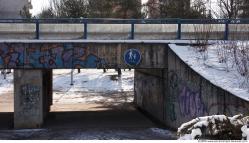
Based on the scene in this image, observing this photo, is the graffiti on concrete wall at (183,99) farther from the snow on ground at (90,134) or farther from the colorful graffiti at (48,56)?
the colorful graffiti at (48,56)

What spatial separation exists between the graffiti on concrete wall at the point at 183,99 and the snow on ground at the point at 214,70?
795 millimetres

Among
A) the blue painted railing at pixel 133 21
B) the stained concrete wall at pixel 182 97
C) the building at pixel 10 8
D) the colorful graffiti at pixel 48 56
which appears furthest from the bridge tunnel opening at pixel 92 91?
the building at pixel 10 8

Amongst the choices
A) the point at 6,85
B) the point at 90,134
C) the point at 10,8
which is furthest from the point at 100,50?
the point at 10,8

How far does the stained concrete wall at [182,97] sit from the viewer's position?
14039 mm

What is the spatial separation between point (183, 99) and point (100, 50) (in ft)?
14.4

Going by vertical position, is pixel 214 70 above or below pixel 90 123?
above

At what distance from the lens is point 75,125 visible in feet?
65.2

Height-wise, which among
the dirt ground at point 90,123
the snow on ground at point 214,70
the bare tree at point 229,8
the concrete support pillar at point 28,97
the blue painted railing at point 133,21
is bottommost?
the dirt ground at point 90,123

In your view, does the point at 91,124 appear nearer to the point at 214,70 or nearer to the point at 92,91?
the point at 214,70

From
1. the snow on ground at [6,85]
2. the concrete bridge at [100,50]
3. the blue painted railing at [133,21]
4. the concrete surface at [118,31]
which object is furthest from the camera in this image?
the snow on ground at [6,85]

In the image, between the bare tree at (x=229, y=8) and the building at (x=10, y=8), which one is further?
the building at (x=10, y=8)

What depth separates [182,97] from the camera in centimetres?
1736

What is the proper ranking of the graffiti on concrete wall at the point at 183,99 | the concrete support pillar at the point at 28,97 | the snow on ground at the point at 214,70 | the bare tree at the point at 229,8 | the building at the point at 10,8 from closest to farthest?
the snow on ground at the point at 214,70 → the graffiti on concrete wall at the point at 183,99 → the concrete support pillar at the point at 28,97 → the bare tree at the point at 229,8 → the building at the point at 10,8

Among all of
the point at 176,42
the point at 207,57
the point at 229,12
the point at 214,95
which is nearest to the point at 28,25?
the point at 176,42
